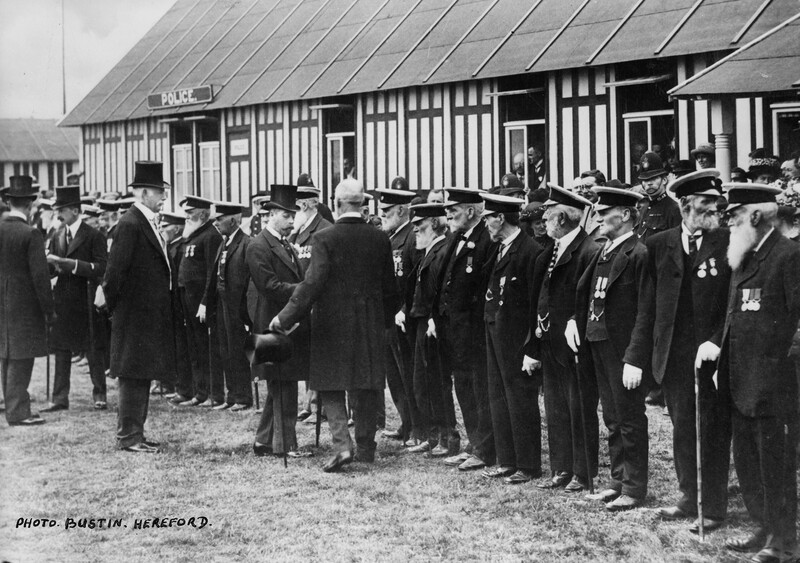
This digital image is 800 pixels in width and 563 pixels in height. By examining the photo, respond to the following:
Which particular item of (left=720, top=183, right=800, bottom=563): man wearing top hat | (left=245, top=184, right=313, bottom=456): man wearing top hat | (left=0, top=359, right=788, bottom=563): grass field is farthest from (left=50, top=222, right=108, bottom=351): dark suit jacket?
(left=720, top=183, right=800, bottom=563): man wearing top hat

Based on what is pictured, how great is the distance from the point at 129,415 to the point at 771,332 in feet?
16.3

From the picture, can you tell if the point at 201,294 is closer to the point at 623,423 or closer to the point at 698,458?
the point at 623,423

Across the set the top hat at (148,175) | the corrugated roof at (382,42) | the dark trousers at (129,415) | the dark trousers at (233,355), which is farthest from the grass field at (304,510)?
the corrugated roof at (382,42)

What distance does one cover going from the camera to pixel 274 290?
761cm

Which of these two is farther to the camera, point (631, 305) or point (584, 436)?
point (584, 436)

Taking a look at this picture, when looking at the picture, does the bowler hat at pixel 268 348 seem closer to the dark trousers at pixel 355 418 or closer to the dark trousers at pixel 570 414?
the dark trousers at pixel 355 418

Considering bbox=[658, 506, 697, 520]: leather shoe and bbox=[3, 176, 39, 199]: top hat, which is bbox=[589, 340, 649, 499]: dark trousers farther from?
bbox=[3, 176, 39, 199]: top hat

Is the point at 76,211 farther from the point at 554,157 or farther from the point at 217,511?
the point at 554,157

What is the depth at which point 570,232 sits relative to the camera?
657cm

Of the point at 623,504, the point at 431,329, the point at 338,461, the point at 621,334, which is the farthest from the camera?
the point at 431,329

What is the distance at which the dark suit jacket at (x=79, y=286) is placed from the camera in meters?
10.1

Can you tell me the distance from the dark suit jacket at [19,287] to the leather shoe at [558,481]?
190 inches

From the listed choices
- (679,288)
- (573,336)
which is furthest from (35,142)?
(679,288)

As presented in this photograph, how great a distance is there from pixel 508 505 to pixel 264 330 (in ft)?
8.27
